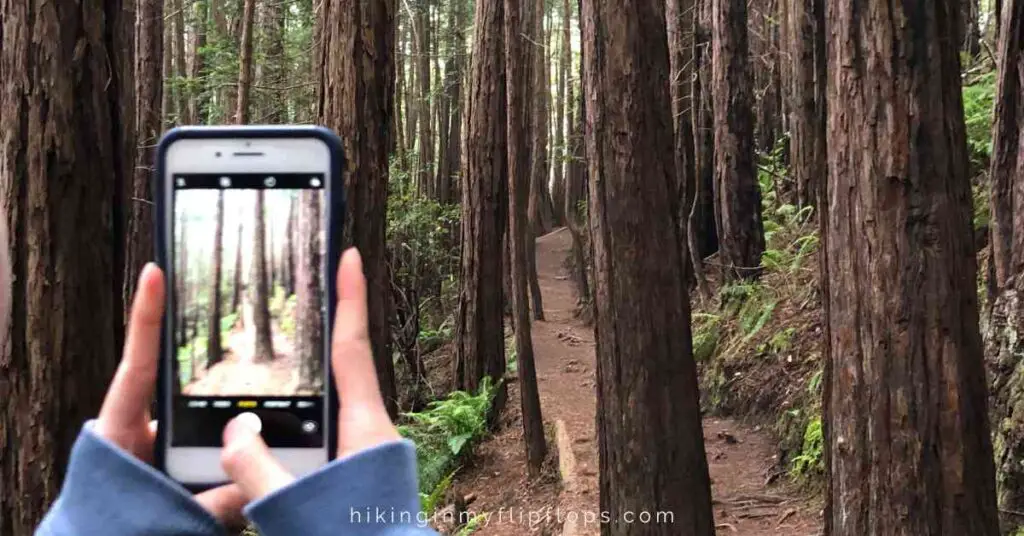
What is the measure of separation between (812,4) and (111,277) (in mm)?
3684

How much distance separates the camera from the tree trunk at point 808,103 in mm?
4410

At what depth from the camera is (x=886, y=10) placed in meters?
3.77

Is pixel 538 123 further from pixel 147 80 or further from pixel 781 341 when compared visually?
pixel 781 341

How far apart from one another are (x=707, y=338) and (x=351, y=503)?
1143 cm

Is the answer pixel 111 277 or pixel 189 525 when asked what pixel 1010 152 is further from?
pixel 189 525

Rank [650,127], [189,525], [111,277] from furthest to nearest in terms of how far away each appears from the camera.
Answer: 1. [650,127]
2. [111,277]
3. [189,525]

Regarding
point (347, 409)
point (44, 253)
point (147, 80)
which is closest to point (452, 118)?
point (147, 80)

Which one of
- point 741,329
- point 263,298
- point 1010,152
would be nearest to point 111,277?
point 263,298

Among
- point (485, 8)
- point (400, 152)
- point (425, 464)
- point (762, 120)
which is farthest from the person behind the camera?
point (400, 152)

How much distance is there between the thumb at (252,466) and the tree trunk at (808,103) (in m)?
3.57

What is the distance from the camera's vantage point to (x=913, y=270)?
3.77 metres

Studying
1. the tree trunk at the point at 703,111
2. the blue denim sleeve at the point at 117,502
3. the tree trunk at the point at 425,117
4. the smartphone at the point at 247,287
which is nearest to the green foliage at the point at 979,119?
the tree trunk at the point at 703,111

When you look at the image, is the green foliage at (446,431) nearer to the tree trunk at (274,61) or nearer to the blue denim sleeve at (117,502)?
the blue denim sleeve at (117,502)

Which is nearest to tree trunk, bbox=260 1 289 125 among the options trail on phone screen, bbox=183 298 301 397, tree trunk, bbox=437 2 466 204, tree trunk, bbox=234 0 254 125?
tree trunk, bbox=234 0 254 125
